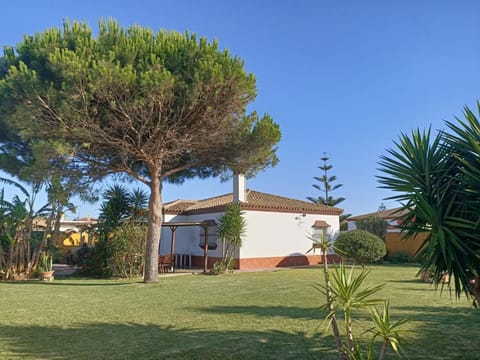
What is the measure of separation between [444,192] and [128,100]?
1105 cm

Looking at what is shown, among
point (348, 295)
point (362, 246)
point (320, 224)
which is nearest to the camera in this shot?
point (348, 295)

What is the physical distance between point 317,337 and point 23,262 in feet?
51.6

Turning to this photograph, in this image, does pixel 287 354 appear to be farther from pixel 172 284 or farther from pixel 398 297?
pixel 172 284

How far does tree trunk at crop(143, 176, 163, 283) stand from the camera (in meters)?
15.6

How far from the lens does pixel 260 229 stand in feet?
75.3

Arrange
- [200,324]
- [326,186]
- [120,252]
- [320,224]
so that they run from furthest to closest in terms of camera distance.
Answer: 1. [326,186]
2. [320,224]
3. [120,252]
4. [200,324]

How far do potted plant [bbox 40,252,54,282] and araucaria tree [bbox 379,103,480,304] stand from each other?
15751 mm

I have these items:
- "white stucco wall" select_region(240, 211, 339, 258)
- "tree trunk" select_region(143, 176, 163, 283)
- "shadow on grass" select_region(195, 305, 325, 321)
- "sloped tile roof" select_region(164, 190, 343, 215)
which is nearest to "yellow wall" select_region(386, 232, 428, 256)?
"sloped tile roof" select_region(164, 190, 343, 215)

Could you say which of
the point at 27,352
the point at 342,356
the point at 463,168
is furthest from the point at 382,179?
the point at 27,352

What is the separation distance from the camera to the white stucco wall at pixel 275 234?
2244cm

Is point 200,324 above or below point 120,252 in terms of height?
below

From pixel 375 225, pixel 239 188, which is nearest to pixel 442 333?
pixel 239 188

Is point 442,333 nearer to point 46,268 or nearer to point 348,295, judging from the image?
→ point 348,295

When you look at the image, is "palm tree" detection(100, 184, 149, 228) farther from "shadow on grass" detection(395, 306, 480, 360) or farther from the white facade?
"shadow on grass" detection(395, 306, 480, 360)
